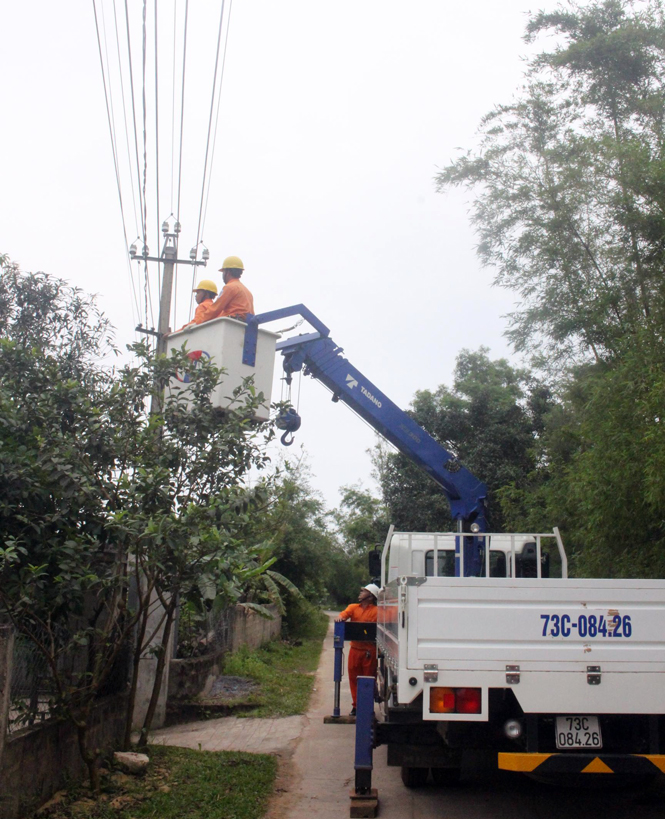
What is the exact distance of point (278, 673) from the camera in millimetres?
15133

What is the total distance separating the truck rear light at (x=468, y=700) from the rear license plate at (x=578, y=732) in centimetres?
61

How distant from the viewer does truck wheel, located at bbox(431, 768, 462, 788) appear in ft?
23.6

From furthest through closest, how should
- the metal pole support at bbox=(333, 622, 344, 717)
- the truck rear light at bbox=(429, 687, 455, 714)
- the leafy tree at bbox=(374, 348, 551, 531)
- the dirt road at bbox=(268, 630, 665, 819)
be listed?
the leafy tree at bbox=(374, 348, 551, 531) < the metal pole support at bbox=(333, 622, 344, 717) < the dirt road at bbox=(268, 630, 665, 819) < the truck rear light at bbox=(429, 687, 455, 714)

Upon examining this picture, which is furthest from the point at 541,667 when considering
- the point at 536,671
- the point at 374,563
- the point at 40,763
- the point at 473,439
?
the point at 473,439

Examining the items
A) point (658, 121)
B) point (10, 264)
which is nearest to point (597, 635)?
point (10, 264)

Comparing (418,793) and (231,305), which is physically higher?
(231,305)

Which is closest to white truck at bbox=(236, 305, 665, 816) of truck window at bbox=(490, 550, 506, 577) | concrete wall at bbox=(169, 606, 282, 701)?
truck window at bbox=(490, 550, 506, 577)

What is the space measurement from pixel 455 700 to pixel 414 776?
6.86 ft

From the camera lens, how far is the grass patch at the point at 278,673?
36.8ft

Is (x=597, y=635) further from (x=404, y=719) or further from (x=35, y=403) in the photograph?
(x=35, y=403)

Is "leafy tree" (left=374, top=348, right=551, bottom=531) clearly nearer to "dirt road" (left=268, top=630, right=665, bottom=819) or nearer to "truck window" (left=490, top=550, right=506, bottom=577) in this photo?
"truck window" (left=490, top=550, right=506, bottom=577)

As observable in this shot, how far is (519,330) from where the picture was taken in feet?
56.0

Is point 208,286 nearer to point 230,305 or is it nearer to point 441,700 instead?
point 230,305

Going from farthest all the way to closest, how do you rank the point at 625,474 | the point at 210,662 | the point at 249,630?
the point at 249,630 < the point at 210,662 < the point at 625,474
